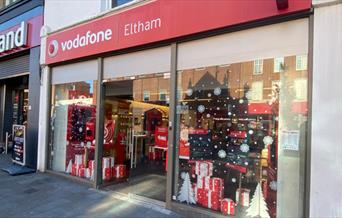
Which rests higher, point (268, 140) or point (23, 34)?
point (23, 34)

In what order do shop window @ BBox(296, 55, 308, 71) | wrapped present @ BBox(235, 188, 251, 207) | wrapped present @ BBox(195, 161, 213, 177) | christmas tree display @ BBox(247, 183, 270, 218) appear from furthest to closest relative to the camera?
1. wrapped present @ BBox(195, 161, 213, 177)
2. wrapped present @ BBox(235, 188, 251, 207)
3. christmas tree display @ BBox(247, 183, 270, 218)
4. shop window @ BBox(296, 55, 308, 71)

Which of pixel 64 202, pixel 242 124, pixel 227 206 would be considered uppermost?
pixel 242 124

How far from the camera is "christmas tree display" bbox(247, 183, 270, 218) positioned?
411cm

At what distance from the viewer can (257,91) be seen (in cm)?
423

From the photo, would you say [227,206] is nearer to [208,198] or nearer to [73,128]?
[208,198]

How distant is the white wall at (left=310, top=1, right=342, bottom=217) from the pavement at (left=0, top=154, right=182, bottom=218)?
7.03 ft

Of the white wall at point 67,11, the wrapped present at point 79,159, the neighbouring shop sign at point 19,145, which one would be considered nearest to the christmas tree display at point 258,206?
the wrapped present at point 79,159

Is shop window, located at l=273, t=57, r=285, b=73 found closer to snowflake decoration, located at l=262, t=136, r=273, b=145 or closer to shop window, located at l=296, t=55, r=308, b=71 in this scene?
shop window, located at l=296, t=55, r=308, b=71

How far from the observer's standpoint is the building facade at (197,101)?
12.4 ft

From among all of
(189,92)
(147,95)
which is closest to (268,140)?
(189,92)

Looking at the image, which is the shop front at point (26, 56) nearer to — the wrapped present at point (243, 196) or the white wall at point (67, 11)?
the white wall at point (67, 11)

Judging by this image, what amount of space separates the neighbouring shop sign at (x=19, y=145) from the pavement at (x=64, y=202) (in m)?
1.26

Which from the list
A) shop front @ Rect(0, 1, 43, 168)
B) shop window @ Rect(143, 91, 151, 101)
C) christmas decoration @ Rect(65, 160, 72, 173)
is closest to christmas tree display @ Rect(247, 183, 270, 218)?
shop window @ Rect(143, 91, 151, 101)

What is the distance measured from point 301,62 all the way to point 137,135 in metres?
3.69
